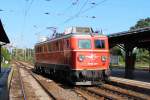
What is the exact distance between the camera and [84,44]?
70.7ft

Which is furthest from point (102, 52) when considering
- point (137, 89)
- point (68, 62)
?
point (137, 89)

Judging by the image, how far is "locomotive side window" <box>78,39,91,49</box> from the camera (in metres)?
21.4

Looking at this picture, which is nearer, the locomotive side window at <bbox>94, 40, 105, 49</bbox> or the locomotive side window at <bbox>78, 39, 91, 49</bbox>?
the locomotive side window at <bbox>78, 39, 91, 49</bbox>

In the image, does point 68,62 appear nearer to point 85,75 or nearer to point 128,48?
point 85,75

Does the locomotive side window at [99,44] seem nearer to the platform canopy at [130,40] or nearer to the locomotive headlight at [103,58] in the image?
the locomotive headlight at [103,58]

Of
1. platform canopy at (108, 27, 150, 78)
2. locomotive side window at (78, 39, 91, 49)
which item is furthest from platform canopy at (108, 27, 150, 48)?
locomotive side window at (78, 39, 91, 49)

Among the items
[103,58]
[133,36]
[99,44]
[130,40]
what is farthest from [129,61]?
[103,58]

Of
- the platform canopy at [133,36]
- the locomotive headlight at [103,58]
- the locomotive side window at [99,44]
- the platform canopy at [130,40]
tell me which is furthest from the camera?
the platform canopy at [130,40]

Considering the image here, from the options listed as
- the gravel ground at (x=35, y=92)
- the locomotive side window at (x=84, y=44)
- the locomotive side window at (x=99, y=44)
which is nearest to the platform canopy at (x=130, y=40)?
Result: the locomotive side window at (x=99, y=44)

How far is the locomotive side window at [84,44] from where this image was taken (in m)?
21.4

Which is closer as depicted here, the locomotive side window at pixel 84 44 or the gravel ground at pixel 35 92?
the gravel ground at pixel 35 92

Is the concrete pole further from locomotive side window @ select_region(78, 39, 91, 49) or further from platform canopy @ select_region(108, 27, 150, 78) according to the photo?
locomotive side window @ select_region(78, 39, 91, 49)

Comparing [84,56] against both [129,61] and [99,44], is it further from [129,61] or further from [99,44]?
[129,61]

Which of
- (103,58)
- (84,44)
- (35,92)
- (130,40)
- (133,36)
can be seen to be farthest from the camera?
(130,40)
